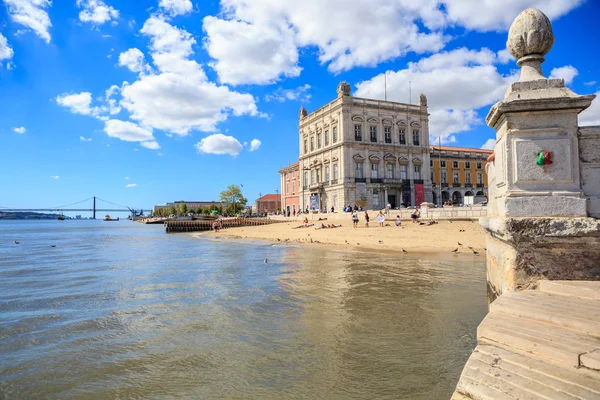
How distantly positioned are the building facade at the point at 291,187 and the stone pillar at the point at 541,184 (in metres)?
54.4

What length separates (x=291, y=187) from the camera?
2534 inches

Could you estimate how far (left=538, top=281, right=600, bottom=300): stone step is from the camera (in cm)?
323

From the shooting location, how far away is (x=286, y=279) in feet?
35.5

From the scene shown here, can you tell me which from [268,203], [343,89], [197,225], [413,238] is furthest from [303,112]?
[268,203]

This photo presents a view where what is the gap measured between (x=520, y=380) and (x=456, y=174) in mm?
61730

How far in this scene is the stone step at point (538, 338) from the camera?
2.27 meters

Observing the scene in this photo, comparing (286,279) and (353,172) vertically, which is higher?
(353,172)

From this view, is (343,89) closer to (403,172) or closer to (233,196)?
(403,172)

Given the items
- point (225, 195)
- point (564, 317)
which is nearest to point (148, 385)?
point (564, 317)

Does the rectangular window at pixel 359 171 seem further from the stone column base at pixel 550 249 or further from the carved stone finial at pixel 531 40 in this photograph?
the stone column base at pixel 550 249

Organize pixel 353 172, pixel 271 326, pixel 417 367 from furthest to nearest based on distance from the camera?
pixel 353 172 < pixel 271 326 < pixel 417 367

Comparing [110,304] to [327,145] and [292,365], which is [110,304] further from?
[327,145]

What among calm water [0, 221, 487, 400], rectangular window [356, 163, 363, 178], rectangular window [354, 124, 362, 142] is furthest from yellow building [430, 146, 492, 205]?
calm water [0, 221, 487, 400]

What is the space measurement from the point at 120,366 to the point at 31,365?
4.03ft
